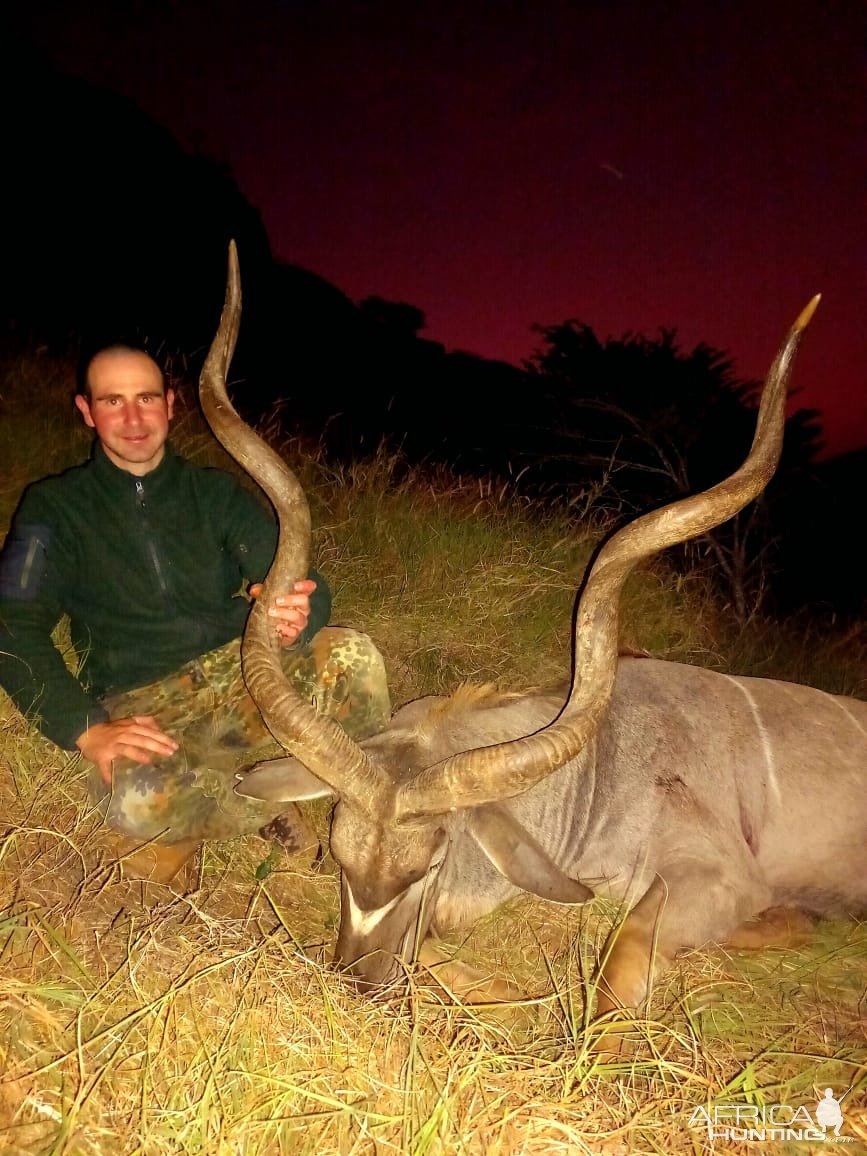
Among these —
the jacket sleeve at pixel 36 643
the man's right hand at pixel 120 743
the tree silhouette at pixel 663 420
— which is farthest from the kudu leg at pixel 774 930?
the tree silhouette at pixel 663 420

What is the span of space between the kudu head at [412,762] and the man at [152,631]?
0.36 m

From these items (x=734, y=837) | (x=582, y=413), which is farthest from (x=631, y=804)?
(x=582, y=413)

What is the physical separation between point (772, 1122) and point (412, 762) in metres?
1.48

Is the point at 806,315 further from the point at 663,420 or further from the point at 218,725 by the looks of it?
the point at 663,420

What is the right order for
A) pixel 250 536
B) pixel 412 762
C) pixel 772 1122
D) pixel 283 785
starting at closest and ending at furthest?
1. pixel 772 1122
2. pixel 283 785
3. pixel 412 762
4. pixel 250 536

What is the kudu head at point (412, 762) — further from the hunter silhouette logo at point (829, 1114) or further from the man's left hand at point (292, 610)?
the hunter silhouette logo at point (829, 1114)

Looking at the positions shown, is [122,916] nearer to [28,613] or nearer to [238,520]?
[28,613]

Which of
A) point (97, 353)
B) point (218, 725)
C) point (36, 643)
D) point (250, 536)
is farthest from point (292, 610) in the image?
point (97, 353)

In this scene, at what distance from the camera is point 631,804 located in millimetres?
3066

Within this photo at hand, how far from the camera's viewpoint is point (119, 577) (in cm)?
297

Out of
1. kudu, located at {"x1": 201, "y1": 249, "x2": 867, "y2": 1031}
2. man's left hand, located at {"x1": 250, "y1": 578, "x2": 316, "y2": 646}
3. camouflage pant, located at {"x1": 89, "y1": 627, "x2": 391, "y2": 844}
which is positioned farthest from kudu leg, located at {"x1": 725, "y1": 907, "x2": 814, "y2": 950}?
man's left hand, located at {"x1": 250, "y1": 578, "x2": 316, "y2": 646}

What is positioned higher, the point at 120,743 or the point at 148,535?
the point at 148,535

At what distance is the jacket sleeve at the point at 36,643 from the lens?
8.69 ft

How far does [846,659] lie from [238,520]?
6.12m
